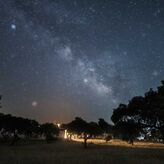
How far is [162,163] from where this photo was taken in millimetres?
32250

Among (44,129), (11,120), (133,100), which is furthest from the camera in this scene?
(44,129)

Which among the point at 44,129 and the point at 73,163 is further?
the point at 44,129

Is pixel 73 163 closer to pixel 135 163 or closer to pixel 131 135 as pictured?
pixel 135 163

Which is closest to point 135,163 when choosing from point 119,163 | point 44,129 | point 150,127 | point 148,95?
point 119,163

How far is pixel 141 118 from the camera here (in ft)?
123

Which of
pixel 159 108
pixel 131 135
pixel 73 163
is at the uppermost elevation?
pixel 159 108

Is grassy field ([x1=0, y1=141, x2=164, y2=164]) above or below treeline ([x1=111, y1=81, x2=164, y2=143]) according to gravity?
below

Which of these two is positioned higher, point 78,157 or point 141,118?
point 141,118

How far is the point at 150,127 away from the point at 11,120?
80369 mm

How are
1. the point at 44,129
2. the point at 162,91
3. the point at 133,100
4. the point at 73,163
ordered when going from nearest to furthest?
the point at 73,163
the point at 162,91
the point at 133,100
the point at 44,129

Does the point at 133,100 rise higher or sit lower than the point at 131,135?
higher

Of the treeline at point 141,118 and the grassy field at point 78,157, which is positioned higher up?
the treeline at point 141,118

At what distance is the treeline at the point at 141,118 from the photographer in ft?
117

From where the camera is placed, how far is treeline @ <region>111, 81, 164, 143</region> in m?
35.8
